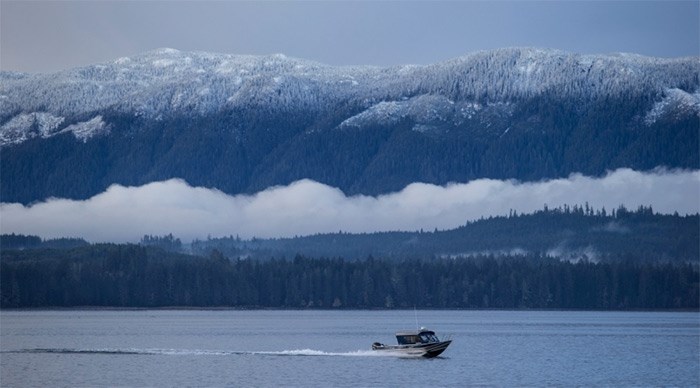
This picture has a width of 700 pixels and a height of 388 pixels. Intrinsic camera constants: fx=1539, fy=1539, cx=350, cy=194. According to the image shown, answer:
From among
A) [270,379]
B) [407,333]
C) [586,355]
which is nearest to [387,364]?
[407,333]

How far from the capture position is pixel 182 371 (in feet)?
530

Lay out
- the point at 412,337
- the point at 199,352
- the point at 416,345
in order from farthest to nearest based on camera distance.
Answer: the point at 199,352 → the point at 412,337 → the point at 416,345

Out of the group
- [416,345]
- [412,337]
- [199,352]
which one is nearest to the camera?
[416,345]

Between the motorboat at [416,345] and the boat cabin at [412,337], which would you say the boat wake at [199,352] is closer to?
the motorboat at [416,345]

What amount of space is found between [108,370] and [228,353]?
995 inches

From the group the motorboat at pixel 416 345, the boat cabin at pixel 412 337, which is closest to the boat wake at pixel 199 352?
the motorboat at pixel 416 345

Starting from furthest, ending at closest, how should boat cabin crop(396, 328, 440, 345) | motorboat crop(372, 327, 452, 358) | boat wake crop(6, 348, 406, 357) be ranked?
1. boat wake crop(6, 348, 406, 357)
2. motorboat crop(372, 327, 452, 358)
3. boat cabin crop(396, 328, 440, 345)

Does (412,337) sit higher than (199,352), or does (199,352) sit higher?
(412,337)

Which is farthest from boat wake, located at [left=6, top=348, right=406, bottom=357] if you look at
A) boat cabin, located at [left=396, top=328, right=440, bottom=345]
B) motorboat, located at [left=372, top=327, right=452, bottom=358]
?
boat cabin, located at [left=396, top=328, right=440, bottom=345]

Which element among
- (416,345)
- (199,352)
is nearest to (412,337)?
(416,345)

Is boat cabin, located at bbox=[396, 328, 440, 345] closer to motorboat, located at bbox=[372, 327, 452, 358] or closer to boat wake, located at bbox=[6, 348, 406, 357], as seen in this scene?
motorboat, located at bbox=[372, 327, 452, 358]

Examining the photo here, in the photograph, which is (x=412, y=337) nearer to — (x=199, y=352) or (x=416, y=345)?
(x=416, y=345)

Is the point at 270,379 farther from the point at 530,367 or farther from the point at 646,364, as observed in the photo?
the point at 646,364

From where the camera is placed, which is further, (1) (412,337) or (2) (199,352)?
(2) (199,352)
